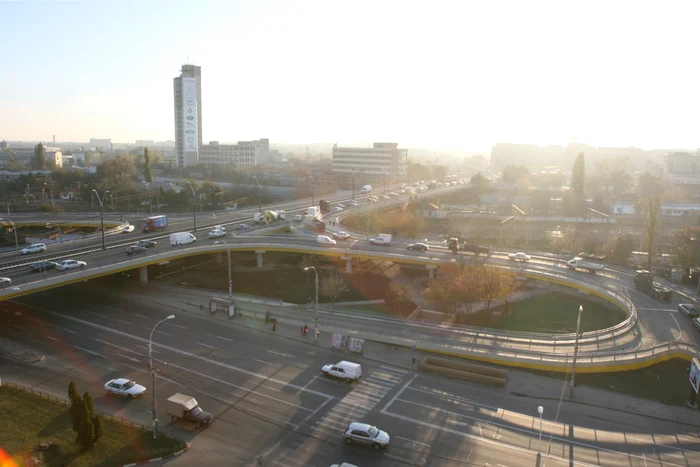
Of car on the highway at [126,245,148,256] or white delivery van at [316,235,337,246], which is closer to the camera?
car on the highway at [126,245,148,256]

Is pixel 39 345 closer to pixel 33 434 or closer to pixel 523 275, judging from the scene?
pixel 33 434

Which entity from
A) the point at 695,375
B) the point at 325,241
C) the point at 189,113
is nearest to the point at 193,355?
the point at 325,241

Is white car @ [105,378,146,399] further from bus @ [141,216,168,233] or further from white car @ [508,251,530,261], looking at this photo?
white car @ [508,251,530,261]

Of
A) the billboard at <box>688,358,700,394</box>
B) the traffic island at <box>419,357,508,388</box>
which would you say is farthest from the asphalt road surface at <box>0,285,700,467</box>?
the billboard at <box>688,358,700,394</box>

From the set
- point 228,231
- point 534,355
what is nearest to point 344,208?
point 228,231

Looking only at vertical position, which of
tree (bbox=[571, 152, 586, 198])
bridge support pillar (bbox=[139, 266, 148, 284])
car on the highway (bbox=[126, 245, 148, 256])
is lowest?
bridge support pillar (bbox=[139, 266, 148, 284])

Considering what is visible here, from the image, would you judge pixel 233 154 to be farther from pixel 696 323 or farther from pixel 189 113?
pixel 696 323
